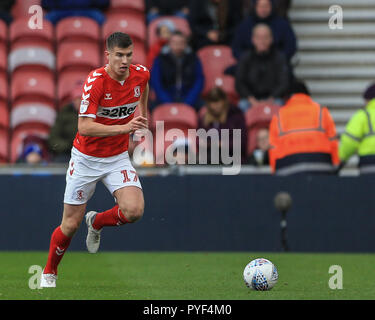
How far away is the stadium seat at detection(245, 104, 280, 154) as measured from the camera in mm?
13395

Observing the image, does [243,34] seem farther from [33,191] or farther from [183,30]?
[33,191]

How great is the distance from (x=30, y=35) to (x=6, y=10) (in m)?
0.96

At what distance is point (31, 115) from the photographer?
14.0 meters

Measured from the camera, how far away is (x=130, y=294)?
7.52 metres

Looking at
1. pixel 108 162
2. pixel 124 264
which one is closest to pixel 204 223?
pixel 124 264

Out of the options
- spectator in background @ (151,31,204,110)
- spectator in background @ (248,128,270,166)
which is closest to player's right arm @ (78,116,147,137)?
spectator in background @ (248,128,270,166)

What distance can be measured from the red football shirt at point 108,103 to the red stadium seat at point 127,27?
6526mm

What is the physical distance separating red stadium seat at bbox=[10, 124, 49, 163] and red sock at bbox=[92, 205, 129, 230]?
4.76 meters

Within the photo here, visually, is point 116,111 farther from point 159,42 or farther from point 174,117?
point 159,42

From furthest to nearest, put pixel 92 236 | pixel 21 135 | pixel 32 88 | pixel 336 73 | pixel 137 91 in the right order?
pixel 336 73, pixel 32 88, pixel 21 135, pixel 92 236, pixel 137 91

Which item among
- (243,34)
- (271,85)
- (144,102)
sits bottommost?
(144,102)

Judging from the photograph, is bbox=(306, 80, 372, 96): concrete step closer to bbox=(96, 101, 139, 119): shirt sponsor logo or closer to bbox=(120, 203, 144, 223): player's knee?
bbox=(96, 101, 139, 119): shirt sponsor logo

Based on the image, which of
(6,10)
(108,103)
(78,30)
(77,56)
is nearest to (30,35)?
(78,30)

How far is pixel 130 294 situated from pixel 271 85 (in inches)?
272
